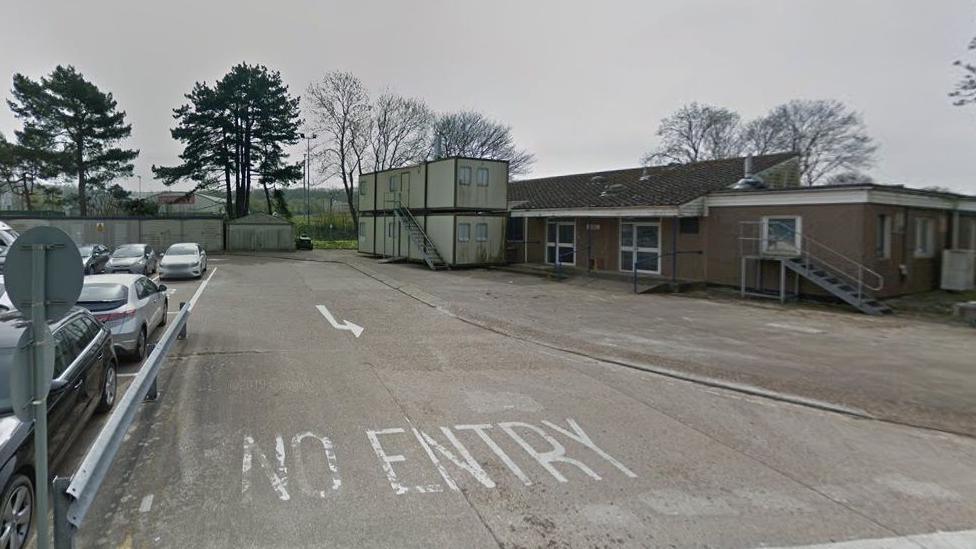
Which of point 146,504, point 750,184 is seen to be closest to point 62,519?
point 146,504

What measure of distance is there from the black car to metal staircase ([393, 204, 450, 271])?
21188 mm

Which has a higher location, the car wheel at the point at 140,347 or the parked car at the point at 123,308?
the parked car at the point at 123,308

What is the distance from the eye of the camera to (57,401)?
15.9ft

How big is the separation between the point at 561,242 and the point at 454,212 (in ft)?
17.5

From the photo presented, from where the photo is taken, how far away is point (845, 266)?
17.0 metres

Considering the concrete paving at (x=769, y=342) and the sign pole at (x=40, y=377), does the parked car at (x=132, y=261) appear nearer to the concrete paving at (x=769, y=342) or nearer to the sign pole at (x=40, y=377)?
the concrete paving at (x=769, y=342)

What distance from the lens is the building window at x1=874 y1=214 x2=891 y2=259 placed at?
1709cm

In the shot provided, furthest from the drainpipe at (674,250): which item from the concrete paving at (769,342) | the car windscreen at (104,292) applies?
the car windscreen at (104,292)

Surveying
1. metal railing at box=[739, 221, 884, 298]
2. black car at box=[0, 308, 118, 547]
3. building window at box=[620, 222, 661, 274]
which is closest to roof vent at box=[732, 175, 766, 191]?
metal railing at box=[739, 221, 884, 298]

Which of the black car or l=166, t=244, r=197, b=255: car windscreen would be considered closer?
the black car

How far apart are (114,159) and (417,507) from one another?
50.1m

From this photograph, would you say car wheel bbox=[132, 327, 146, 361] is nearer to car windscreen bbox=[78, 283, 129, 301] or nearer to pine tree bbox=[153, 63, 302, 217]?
car windscreen bbox=[78, 283, 129, 301]

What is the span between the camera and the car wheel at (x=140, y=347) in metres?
9.35

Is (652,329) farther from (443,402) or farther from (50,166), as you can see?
(50,166)
